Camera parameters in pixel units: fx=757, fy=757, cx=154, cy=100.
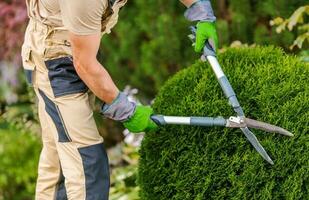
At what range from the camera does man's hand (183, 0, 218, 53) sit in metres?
3.36

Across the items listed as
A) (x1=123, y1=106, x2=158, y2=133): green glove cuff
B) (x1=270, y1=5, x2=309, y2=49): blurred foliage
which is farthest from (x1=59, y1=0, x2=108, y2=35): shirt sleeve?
(x1=270, y1=5, x2=309, y2=49): blurred foliage

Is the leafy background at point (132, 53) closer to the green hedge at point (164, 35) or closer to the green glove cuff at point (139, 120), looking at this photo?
the green hedge at point (164, 35)

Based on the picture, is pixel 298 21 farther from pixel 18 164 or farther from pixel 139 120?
pixel 18 164

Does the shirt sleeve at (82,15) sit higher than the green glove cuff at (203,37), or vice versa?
the shirt sleeve at (82,15)

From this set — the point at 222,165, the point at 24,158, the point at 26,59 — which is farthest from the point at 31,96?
the point at 222,165

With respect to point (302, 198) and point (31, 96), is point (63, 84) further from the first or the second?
point (31, 96)

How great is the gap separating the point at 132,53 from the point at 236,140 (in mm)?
2282

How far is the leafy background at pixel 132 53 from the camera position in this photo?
477 centimetres

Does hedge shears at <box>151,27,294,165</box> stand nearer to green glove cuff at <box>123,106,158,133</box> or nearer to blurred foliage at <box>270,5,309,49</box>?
green glove cuff at <box>123,106,158,133</box>

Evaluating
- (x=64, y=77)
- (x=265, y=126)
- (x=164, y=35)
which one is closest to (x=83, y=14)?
(x=64, y=77)

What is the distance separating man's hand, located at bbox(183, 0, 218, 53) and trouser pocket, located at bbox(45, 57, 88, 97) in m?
0.56

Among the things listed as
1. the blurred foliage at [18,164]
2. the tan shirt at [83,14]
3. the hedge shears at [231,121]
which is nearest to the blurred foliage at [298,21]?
the hedge shears at [231,121]

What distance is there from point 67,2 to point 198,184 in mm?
996

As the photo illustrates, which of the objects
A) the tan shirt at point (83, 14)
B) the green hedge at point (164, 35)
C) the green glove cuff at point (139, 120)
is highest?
the tan shirt at point (83, 14)
